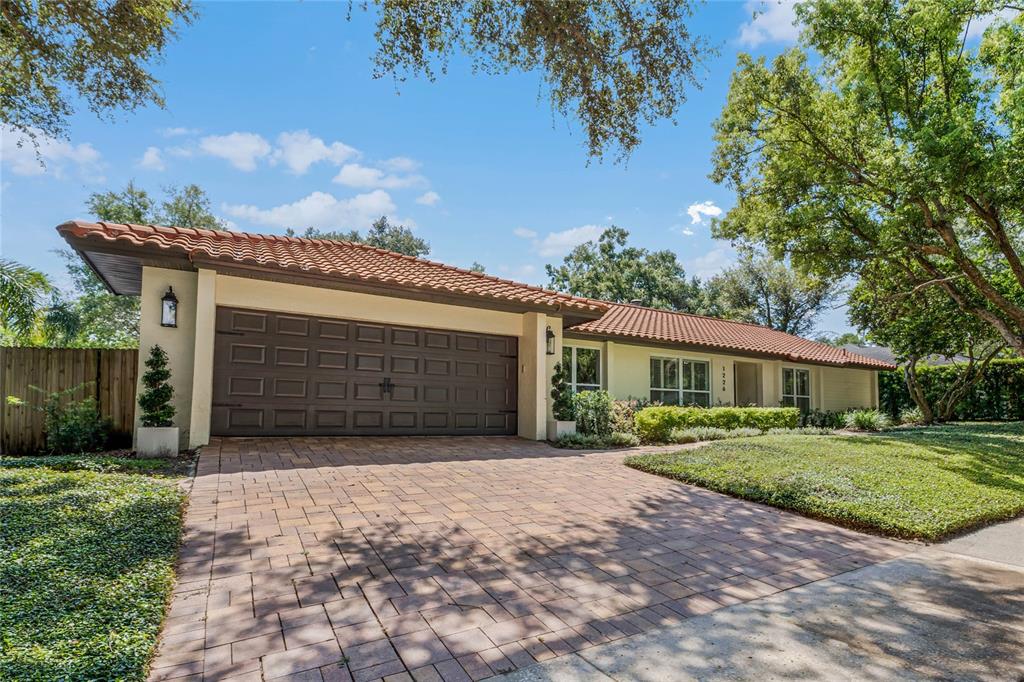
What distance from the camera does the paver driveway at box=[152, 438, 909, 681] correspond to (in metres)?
2.62

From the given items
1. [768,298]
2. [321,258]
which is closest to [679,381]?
[321,258]

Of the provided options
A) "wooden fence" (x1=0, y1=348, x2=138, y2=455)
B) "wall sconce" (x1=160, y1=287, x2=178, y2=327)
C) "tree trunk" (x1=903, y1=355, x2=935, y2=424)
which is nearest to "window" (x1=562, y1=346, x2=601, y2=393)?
"wall sconce" (x1=160, y1=287, x2=178, y2=327)

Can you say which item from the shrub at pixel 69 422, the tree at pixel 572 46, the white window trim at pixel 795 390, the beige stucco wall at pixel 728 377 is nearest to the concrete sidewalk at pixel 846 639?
the tree at pixel 572 46

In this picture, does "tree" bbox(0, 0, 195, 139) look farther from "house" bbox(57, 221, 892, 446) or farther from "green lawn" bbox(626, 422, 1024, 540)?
"green lawn" bbox(626, 422, 1024, 540)

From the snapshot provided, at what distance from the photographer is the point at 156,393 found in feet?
24.7

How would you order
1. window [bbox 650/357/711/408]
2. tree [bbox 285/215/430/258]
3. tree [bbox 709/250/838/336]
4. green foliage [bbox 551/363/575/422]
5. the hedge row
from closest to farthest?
green foliage [bbox 551/363/575/422]
window [bbox 650/357/711/408]
the hedge row
tree [bbox 709/250/838/336]
tree [bbox 285/215/430/258]

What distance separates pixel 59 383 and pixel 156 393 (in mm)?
1725

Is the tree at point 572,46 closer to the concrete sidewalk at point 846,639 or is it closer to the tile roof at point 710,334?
the tile roof at point 710,334

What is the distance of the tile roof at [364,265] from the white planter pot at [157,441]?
262 cm

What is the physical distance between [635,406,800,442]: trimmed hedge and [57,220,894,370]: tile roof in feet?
8.30

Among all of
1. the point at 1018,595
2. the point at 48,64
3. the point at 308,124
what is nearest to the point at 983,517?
the point at 1018,595

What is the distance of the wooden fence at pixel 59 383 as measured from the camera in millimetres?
7582

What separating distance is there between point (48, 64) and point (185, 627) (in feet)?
30.0

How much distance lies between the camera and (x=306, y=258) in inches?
375
